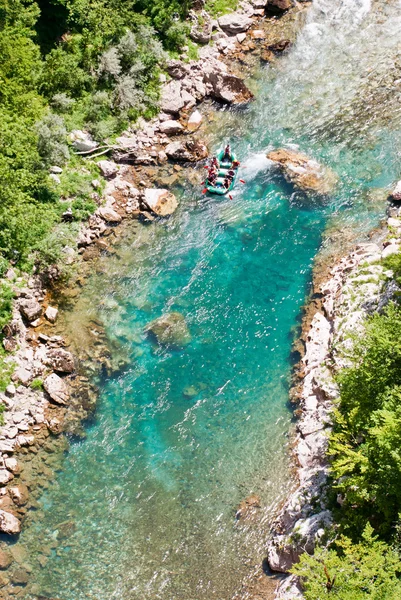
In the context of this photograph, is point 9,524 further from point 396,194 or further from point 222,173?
point 396,194

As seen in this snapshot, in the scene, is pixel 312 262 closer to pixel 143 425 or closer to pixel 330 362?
pixel 330 362

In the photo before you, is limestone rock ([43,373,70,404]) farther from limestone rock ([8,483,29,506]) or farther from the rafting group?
the rafting group

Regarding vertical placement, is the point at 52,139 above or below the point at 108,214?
above

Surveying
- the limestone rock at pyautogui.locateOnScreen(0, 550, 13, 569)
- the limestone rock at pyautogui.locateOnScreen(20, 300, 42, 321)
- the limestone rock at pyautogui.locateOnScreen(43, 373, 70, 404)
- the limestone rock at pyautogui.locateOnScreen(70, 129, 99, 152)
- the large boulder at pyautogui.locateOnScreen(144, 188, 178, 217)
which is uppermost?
the limestone rock at pyautogui.locateOnScreen(70, 129, 99, 152)

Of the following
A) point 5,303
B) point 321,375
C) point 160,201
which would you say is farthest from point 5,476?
point 160,201

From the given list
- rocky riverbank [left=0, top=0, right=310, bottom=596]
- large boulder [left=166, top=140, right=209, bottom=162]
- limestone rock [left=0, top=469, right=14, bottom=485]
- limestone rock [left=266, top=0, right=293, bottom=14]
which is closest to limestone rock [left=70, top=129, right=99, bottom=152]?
rocky riverbank [left=0, top=0, right=310, bottom=596]
